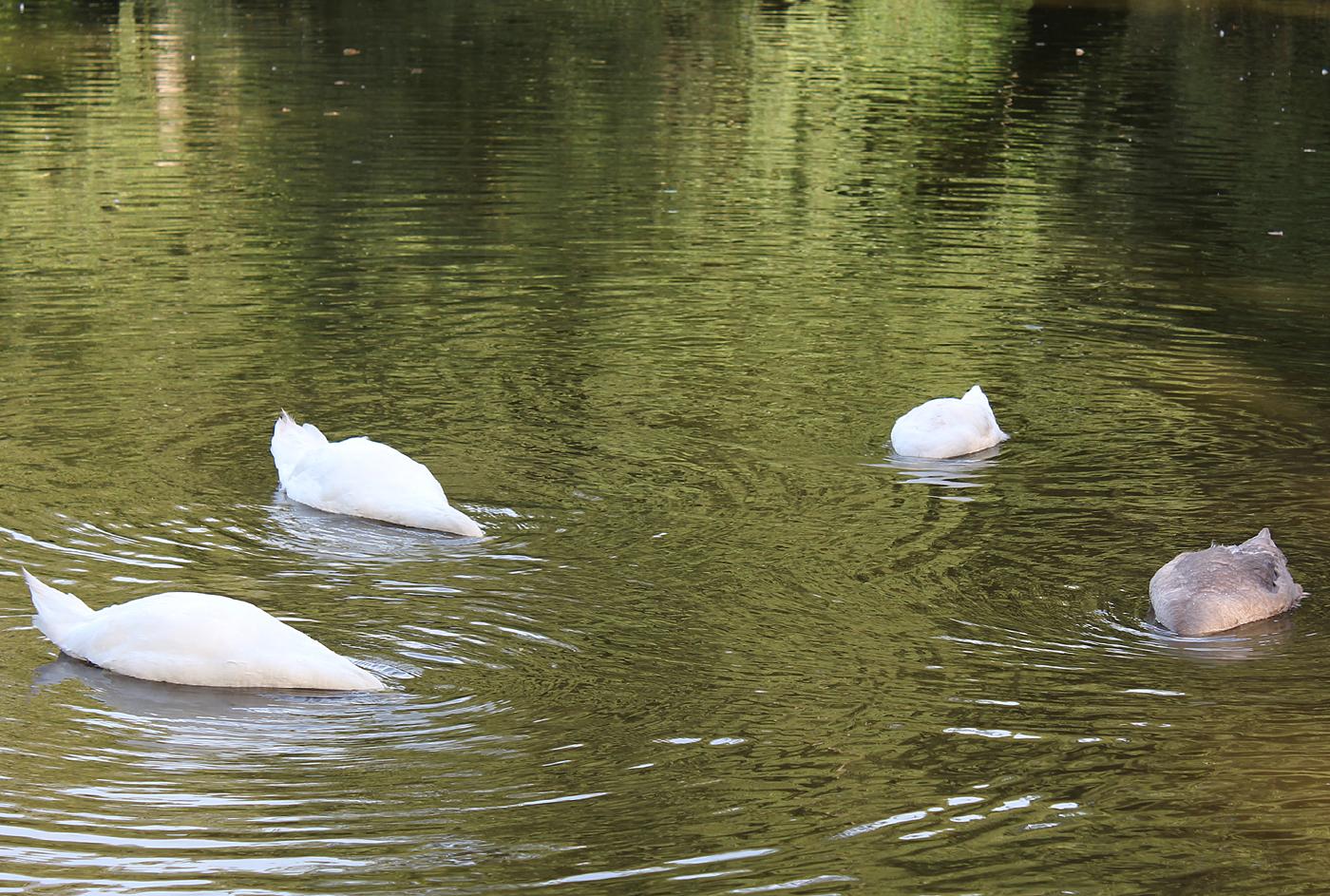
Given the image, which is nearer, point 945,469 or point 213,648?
point 213,648

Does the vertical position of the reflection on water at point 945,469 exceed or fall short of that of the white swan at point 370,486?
it falls short

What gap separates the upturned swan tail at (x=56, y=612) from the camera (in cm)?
841

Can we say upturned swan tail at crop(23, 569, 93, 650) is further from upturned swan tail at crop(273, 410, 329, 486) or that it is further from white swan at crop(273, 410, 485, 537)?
upturned swan tail at crop(273, 410, 329, 486)

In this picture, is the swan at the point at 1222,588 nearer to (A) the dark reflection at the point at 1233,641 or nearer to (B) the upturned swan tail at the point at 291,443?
(A) the dark reflection at the point at 1233,641

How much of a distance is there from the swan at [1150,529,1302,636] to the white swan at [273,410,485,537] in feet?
12.6

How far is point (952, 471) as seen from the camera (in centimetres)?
1179

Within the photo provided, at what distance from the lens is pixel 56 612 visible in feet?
27.8

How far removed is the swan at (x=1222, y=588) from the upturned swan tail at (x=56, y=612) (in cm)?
533

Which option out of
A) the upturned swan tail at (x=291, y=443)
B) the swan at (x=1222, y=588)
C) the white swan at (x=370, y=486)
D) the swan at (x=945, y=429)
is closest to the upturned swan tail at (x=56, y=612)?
the white swan at (x=370, y=486)

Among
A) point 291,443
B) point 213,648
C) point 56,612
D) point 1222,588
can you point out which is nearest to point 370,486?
point 291,443

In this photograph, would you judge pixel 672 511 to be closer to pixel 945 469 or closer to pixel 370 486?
pixel 370 486

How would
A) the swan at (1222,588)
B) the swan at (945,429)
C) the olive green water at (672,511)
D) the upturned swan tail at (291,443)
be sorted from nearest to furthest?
the olive green water at (672,511), the swan at (1222,588), the upturned swan tail at (291,443), the swan at (945,429)

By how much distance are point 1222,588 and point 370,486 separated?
475 centimetres

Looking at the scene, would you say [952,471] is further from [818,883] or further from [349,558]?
[818,883]
